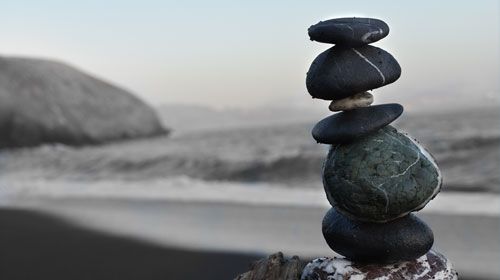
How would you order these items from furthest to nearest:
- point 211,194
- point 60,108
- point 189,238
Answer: point 60,108 < point 211,194 < point 189,238

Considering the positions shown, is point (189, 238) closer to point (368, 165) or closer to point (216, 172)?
point (368, 165)

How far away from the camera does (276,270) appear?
4.64 metres

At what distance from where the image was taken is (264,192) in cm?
1312

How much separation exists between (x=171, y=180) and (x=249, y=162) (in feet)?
8.70

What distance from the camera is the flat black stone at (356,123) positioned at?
3867 millimetres

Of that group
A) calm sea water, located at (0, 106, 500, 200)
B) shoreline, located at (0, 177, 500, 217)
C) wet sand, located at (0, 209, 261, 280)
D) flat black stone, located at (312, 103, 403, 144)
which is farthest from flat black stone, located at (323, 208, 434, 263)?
calm sea water, located at (0, 106, 500, 200)

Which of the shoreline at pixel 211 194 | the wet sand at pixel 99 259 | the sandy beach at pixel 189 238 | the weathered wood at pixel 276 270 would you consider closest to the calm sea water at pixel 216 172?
the shoreline at pixel 211 194

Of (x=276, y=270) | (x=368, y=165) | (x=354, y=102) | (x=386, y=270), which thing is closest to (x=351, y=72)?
(x=354, y=102)

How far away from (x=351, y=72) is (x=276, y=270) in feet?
5.52

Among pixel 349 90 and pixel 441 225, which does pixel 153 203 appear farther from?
pixel 349 90

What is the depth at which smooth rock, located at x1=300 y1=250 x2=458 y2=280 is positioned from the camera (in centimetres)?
393

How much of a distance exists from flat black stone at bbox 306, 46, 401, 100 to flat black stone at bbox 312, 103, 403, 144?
14 centimetres

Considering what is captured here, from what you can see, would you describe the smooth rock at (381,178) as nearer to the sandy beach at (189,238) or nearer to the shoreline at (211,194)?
the sandy beach at (189,238)

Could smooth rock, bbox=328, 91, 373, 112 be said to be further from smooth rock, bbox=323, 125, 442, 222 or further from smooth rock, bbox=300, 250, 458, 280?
smooth rock, bbox=300, 250, 458, 280
